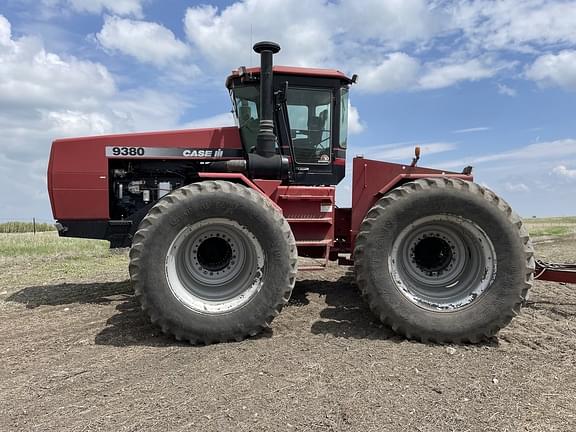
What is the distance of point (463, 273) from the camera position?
211 inches

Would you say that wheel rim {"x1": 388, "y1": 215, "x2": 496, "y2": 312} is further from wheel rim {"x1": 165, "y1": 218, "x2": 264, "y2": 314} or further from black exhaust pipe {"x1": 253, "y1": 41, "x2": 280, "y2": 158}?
black exhaust pipe {"x1": 253, "y1": 41, "x2": 280, "y2": 158}

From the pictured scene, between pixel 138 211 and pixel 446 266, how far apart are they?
4020 mm

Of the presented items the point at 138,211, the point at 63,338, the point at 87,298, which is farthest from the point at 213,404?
the point at 87,298

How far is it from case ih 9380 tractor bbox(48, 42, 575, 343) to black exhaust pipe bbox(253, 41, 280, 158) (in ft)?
0.05

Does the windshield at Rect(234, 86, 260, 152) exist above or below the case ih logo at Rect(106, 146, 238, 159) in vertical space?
above

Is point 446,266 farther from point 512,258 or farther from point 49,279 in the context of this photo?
point 49,279

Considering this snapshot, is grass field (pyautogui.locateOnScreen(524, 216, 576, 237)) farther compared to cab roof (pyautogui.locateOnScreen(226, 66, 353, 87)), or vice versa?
grass field (pyautogui.locateOnScreen(524, 216, 576, 237))

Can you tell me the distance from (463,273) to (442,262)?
0.84 ft

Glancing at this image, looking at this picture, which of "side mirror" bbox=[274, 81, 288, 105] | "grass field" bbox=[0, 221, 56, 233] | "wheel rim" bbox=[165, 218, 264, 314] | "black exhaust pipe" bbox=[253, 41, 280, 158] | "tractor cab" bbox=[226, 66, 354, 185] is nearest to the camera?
"wheel rim" bbox=[165, 218, 264, 314]

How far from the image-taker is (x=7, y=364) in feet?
15.0

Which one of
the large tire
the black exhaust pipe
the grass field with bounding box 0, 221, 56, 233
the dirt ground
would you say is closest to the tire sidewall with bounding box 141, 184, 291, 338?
the large tire

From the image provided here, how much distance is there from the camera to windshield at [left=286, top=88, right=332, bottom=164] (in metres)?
6.32

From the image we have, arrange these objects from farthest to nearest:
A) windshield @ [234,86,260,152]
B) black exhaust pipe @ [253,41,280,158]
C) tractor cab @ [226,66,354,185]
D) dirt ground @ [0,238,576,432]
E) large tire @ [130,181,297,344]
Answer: windshield @ [234,86,260,152] → tractor cab @ [226,66,354,185] → black exhaust pipe @ [253,41,280,158] → large tire @ [130,181,297,344] → dirt ground @ [0,238,576,432]

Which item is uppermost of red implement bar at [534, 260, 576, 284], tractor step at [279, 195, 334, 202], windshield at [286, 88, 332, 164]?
windshield at [286, 88, 332, 164]
